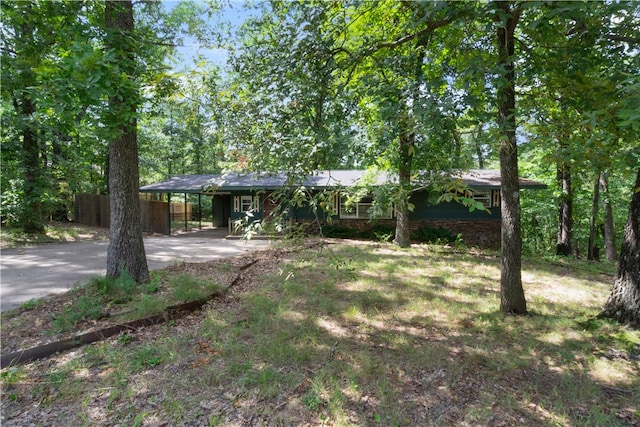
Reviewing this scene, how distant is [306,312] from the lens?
481 cm

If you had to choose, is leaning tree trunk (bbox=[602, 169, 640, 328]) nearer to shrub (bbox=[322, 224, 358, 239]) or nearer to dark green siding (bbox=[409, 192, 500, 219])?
dark green siding (bbox=[409, 192, 500, 219])

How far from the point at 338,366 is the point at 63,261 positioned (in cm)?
836

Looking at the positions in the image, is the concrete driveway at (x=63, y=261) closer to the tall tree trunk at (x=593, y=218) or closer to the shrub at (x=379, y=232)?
the shrub at (x=379, y=232)

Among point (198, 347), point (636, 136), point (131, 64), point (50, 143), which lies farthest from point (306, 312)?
point (50, 143)

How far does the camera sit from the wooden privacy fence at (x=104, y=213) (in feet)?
50.3

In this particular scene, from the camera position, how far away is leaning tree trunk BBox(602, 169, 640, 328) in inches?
164

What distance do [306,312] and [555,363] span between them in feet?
9.87

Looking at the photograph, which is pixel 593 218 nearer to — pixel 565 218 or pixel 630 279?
pixel 565 218

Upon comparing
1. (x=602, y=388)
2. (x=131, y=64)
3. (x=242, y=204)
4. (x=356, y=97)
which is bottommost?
(x=602, y=388)

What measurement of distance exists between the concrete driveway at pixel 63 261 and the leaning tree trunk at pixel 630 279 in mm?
7915

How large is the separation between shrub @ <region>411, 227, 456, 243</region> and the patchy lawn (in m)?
8.06

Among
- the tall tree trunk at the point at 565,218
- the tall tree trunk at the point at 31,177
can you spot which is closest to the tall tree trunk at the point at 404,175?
the tall tree trunk at the point at 565,218

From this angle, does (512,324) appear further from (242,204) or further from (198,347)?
(242,204)

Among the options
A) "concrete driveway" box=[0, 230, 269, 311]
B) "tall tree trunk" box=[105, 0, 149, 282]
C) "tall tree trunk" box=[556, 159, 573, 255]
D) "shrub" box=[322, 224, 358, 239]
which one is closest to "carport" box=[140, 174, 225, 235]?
"concrete driveway" box=[0, 230, 269, 311]
